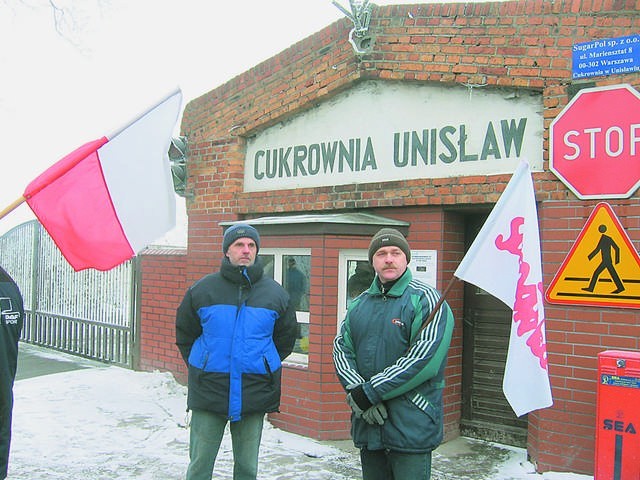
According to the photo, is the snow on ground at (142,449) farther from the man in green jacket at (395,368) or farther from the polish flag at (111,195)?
the polish flag at (111,195)

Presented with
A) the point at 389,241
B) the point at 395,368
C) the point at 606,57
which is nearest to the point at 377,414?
the point at 395,368

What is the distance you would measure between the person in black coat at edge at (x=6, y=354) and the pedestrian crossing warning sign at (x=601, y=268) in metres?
3.79

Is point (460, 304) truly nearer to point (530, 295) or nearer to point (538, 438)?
point (538, 438)

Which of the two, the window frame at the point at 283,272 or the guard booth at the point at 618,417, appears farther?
the window frame at the point at 283,272

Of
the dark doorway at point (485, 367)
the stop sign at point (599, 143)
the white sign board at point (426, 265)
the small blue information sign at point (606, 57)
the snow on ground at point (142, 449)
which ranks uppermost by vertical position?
the small blue information sign at point (606, 57)

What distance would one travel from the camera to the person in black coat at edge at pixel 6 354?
344cm

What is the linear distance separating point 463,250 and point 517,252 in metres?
2.55

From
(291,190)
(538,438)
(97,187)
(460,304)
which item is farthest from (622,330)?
(97,187)

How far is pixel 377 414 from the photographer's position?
3.06 metres

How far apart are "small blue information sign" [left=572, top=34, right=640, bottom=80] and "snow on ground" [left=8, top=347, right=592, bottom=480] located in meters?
3.04

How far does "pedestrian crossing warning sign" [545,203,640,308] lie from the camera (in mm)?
4559

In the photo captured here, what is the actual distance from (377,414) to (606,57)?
10.8ft

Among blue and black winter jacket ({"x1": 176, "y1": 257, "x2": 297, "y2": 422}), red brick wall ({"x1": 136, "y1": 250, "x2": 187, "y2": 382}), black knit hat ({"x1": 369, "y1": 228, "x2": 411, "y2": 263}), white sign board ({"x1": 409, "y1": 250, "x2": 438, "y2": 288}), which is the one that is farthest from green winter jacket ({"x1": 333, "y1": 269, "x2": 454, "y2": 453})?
red brick wall ({"x1": 136, "y1": 250, "x2": 187, "y2": 382})

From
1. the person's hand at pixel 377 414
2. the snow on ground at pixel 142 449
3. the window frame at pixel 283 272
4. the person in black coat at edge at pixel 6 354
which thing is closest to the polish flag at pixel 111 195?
the person in black coat at edge at pixel 6 354
